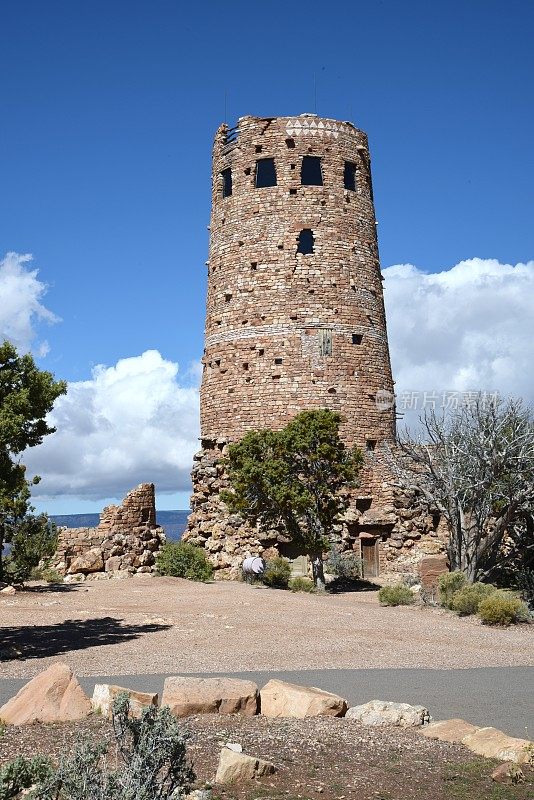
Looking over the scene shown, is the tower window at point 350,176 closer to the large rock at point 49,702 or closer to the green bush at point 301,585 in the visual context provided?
the green bush at point 301,585

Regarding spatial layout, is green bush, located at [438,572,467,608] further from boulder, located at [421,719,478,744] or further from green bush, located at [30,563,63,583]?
boulder, located at [421,719,478,744]

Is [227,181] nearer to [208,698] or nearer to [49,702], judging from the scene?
[208,698]

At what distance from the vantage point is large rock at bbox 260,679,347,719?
8969mm

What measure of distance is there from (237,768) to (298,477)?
2059 centimetres

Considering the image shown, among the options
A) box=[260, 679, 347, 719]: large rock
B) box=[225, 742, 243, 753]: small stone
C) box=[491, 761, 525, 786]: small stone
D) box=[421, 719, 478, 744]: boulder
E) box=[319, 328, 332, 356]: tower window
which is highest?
box=[319, 328, 332, 356]: tower window

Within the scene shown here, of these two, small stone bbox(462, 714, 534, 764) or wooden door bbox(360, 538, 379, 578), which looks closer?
small stone bbox(462, 714, 534, 764)

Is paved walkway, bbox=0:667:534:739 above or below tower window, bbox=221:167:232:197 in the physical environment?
below

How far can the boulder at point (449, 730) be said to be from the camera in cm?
834

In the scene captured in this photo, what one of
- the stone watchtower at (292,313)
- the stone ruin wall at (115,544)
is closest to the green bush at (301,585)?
the stone watchtower at (292,313)

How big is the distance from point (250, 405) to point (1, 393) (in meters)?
18.5

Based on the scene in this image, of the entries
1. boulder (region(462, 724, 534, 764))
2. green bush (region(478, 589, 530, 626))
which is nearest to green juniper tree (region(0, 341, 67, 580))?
boulder (region(462, 724, 534, 764))

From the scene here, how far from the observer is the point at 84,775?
18.0 feet

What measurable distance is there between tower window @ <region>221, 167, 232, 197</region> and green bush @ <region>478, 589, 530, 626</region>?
21319 mm

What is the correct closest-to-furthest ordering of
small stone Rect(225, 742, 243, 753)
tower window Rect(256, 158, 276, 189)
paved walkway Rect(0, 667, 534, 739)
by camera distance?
small stone Rect(225, 742, 243, 753), paved walkway Rect(0, 667, 534, 739), tower window Rect(256, 158, 276, 189)
